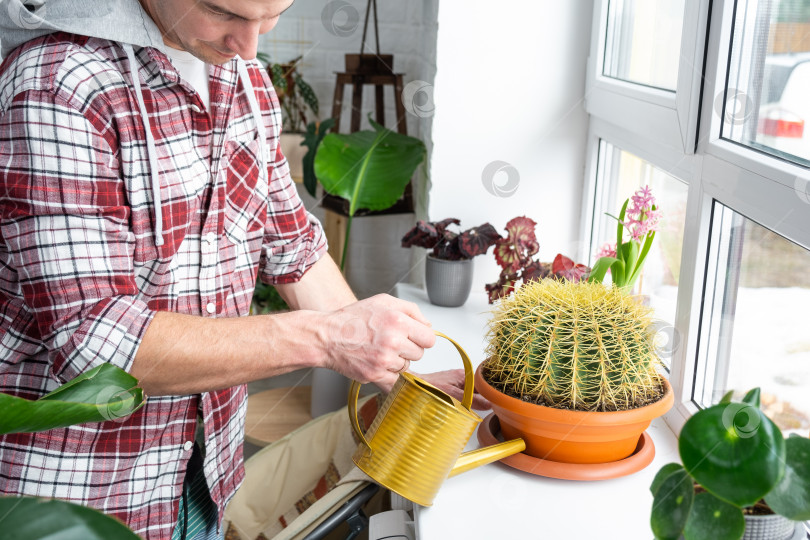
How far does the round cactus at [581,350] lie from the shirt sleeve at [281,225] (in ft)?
1.45

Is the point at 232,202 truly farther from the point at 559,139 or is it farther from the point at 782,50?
the point at 559,139

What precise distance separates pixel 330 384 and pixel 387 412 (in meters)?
0.98

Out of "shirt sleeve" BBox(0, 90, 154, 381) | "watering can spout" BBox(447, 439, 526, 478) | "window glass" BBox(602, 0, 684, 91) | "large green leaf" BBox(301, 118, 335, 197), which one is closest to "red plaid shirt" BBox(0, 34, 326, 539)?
"shirt sleeve" BBox(0, 90, 154, 381)

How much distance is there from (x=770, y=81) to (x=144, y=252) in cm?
77

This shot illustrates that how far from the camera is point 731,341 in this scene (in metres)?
1.01

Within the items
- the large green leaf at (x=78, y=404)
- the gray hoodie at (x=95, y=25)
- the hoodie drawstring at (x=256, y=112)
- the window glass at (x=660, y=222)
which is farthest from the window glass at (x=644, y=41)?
the large green leaf at (x=78, y=404)

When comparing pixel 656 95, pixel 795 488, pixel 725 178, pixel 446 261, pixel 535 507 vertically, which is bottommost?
pixel 535 507

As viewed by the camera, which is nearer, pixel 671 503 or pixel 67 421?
pixel 67 421

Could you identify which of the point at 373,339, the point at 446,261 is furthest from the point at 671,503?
the point at 446,261

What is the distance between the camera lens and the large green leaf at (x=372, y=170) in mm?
1843

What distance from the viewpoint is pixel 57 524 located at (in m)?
0.30

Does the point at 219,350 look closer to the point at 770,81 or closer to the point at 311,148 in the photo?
the point at 770,81

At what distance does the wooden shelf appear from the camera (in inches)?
70.6

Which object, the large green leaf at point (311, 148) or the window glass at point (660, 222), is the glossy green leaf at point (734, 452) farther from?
the large green leaf at point (311, 148)
